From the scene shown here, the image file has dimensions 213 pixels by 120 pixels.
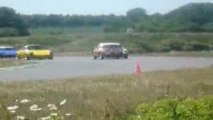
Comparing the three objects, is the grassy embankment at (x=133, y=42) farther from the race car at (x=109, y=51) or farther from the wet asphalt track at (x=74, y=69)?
the wet asphalt track at (x=74, y=69)

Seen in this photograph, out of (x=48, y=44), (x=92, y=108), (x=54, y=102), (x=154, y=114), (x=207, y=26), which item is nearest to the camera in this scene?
(x=154, y=114)

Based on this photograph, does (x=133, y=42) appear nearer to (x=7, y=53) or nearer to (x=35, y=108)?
(x=7, y=53)

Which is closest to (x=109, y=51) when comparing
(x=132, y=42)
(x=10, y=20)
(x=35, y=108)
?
(x=132, y=42)

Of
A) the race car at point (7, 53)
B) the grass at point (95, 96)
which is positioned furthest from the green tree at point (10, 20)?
the grass at point (95, 96)

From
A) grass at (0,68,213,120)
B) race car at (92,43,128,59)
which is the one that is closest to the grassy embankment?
race car at (92,43,128,59)

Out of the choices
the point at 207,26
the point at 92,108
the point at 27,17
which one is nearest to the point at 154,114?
the point at 92,108

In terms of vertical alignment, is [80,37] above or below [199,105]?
below

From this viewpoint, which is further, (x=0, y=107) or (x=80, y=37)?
(x=80, y=37)

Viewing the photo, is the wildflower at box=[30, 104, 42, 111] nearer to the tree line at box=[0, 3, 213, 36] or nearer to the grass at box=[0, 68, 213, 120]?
the grass at box=[0, 68, 213, 120]

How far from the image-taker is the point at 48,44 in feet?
293

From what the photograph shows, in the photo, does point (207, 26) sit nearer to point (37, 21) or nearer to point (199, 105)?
point (37, 21)

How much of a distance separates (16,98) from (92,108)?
2.65 m

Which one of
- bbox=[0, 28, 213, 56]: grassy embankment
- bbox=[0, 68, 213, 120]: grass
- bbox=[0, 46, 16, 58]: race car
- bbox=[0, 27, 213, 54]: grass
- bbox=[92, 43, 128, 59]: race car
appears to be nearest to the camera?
bbox=[0, 68, 213, 120]: grass

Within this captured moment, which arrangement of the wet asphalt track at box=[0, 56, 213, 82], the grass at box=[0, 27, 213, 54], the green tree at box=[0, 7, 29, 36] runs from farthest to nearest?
the green tree at box=[0, 7, 29, 36] → the grass at box=[0, 27, 213, 54] → the wet asphalt track at box=[0, 56, 213, 82]
